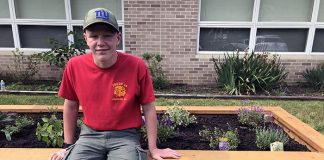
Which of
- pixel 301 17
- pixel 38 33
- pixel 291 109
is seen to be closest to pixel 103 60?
pixel 291 109

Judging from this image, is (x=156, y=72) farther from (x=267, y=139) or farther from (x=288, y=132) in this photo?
(x=267, y=139)

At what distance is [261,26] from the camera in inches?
261

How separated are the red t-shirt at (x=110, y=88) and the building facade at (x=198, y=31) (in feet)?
13.9

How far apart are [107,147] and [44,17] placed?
5563 millimetres

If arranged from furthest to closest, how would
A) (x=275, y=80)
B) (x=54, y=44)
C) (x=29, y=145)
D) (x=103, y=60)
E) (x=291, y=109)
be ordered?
(x=54, y=44), (x=275, y=80), (x=291, y=109), (x=29, y=145), (x=103, y=60)

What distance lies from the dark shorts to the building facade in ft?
14.3

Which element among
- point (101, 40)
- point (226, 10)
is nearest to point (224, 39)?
point (226, 10)

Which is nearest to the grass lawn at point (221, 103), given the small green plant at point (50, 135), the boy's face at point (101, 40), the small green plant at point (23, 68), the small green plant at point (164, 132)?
the small green plant at point (23, 68)

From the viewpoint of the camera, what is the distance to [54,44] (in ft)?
21.5

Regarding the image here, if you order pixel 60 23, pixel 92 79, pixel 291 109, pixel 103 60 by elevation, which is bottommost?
pixel 291 109

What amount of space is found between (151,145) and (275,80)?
15.3 ft

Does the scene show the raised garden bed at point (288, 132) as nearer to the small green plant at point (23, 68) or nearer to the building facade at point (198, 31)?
the building facade at point (198, 31)

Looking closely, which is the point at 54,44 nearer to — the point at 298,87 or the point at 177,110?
the point at 177,110

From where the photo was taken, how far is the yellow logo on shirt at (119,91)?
224 centimetres
